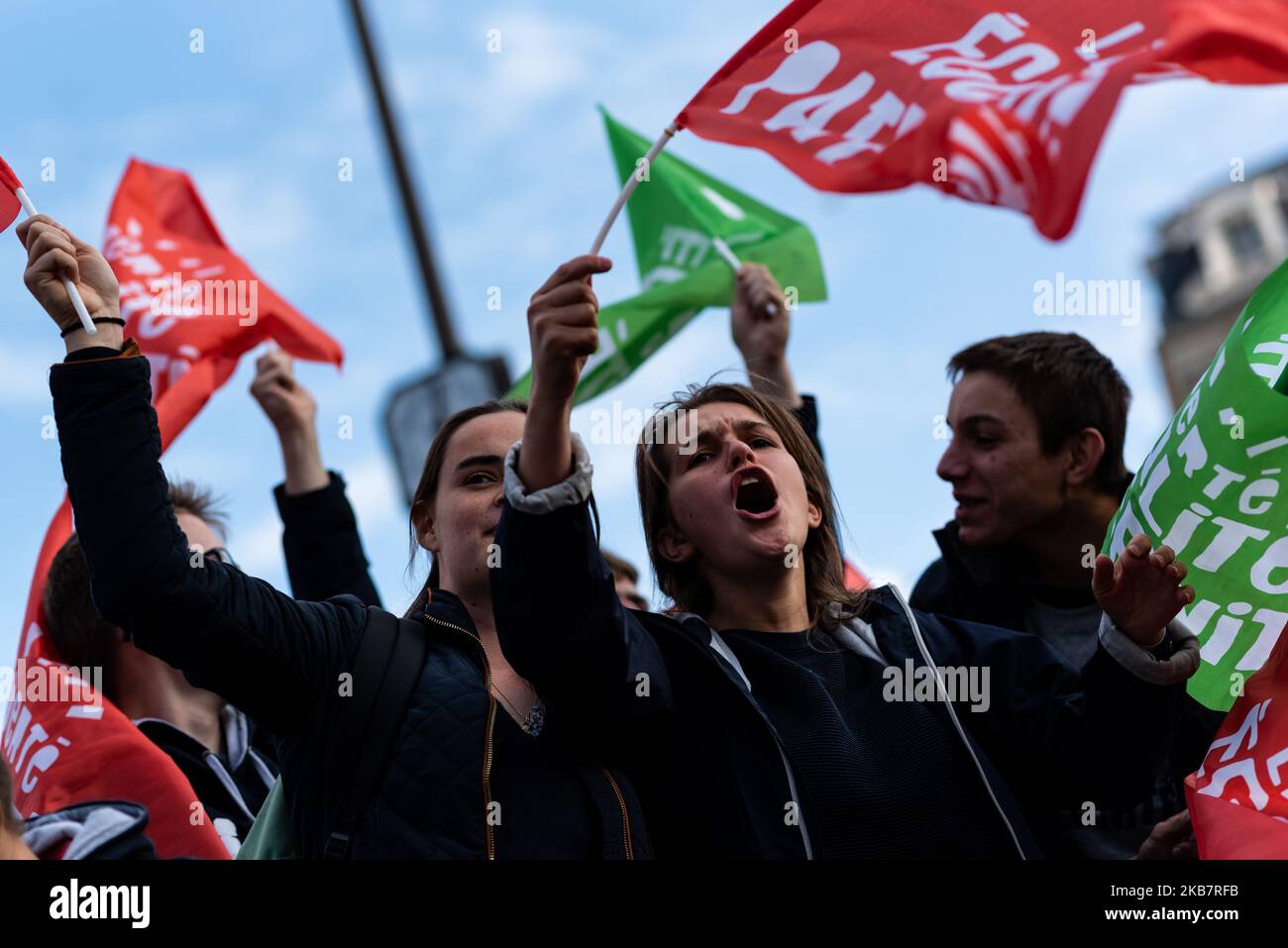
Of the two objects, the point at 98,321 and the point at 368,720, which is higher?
the point at 98,321

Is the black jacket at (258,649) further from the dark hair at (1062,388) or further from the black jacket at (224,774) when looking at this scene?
the dark hair at (1062,388)

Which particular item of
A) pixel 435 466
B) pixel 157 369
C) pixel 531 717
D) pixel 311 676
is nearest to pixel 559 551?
pixel 531 717

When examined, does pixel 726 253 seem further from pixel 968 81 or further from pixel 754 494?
pixel 754 494

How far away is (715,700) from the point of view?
2982mm

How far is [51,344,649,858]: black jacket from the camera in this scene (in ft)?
8.61

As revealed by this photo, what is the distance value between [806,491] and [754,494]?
21 cm

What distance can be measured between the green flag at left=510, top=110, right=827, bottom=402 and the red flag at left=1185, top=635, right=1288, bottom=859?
2258 mm

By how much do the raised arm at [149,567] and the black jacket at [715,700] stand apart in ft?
1.17

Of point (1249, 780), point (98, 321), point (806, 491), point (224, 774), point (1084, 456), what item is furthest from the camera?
point (1084, 456)

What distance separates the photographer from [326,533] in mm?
4289

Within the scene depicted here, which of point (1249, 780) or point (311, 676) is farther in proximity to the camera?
point (1249, 780)

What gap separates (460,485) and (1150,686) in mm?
1294
